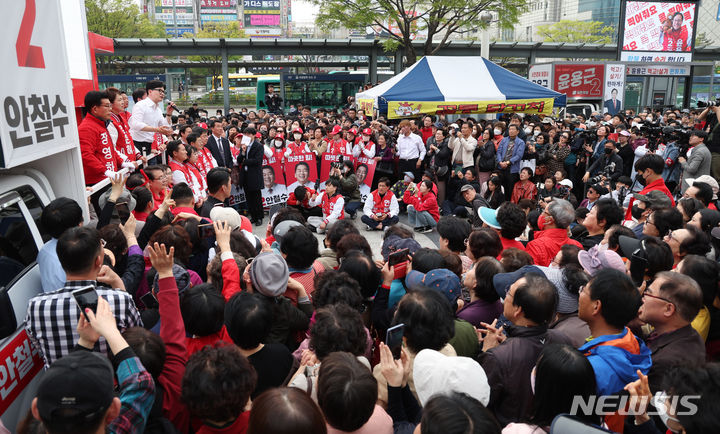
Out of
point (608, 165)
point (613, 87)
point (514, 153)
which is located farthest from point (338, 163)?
point (613, 87)

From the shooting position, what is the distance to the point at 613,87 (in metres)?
20.3

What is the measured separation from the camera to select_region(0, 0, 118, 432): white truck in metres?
2.44

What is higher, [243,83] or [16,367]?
[243,83]

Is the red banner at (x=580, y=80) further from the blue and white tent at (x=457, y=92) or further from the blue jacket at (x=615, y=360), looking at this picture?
the blue jacket at (x=615, y=360)

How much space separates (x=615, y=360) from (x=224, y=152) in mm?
7660

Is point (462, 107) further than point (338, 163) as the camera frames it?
Yes

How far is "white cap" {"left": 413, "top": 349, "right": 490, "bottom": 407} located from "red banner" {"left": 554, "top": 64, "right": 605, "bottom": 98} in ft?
66.4

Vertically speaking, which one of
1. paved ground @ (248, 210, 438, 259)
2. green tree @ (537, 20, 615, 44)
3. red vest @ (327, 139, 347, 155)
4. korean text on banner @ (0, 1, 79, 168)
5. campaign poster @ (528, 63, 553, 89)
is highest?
green tree @ (537, 20, 615, 44)

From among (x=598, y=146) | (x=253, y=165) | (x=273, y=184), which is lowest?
(x=273, y=184)

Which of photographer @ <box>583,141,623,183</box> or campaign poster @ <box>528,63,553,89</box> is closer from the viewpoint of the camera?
photographer @ <box>583,141,623,183</box>

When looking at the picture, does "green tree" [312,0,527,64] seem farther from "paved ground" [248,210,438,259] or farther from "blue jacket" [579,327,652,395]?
"blue jacket" [579,327,652,395]

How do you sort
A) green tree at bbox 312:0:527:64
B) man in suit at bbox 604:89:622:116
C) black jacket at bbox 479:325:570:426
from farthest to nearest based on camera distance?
green tree at bbox 312:0:527:64, man in suit at bbox 604:89:622:116, black jacket at bbox 479:325:570:426

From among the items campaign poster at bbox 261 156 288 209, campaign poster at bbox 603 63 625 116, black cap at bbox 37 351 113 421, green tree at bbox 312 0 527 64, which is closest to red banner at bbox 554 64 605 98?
campaign poster at bbox 603 63 625 116

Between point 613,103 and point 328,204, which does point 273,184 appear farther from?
point 613,103
